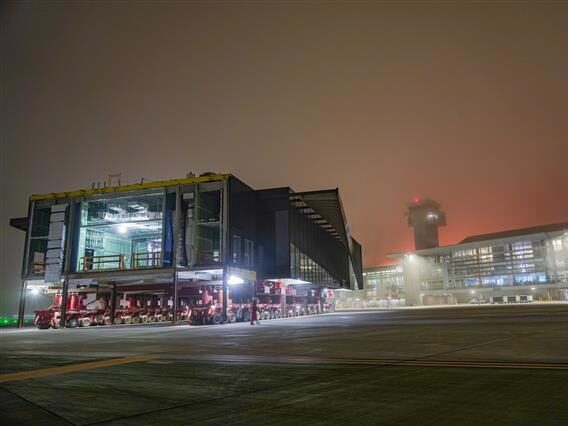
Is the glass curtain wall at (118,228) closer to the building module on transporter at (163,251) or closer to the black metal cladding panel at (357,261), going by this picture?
the building module on transporter at (163,251)

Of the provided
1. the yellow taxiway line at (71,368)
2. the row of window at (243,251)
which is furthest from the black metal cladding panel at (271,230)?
the yellow taxiway line at (71,368)

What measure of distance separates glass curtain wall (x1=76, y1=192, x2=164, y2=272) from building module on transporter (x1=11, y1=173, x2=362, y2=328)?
0.09m

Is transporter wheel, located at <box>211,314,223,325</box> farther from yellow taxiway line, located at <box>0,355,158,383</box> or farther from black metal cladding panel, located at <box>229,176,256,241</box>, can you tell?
yellow taxiway line, located at <box>0,355,158,383</box>

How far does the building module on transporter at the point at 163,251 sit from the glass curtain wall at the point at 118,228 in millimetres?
89

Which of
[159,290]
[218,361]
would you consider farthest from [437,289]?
[218,361]

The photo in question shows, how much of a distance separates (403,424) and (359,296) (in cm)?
13795

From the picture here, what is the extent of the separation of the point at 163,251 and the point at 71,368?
A: 2449 centimetres

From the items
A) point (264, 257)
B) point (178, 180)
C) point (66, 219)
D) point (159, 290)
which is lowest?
point (159, 290)

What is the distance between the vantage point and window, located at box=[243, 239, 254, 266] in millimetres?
38881

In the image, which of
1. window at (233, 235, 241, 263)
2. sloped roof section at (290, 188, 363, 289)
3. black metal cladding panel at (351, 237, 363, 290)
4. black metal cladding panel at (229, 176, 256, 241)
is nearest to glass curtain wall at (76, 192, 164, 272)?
window at (233, 235, 241, 263)

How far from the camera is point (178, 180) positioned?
34906mm

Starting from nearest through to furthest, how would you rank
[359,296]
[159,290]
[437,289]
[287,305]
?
[159,290], [287,305], [437,289], [359,296]

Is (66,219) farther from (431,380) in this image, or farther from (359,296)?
(359,296)

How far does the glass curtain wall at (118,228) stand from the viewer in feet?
122
